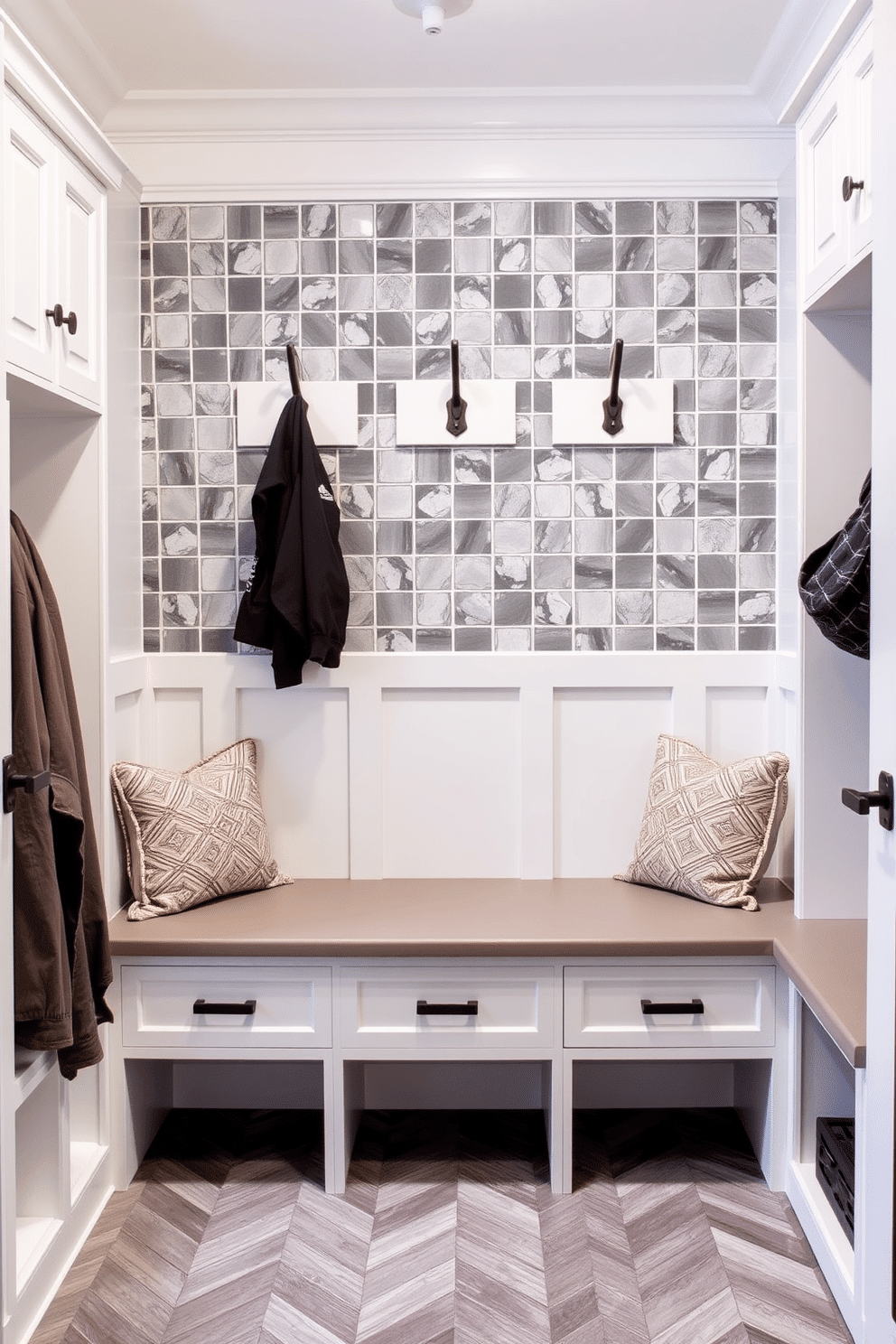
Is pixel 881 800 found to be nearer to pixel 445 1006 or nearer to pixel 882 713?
pixel 882 713

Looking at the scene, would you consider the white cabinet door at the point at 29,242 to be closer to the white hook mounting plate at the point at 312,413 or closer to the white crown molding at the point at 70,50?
the white crown molding at the point at 70,50

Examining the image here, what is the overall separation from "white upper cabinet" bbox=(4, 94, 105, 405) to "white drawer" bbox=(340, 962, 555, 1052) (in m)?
1.40

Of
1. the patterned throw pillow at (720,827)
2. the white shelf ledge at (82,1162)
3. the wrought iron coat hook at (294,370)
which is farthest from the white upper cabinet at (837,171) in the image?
the white shelf ledge at (82,1162)

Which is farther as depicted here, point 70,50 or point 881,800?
point 70,50

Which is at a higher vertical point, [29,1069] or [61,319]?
[61,319]

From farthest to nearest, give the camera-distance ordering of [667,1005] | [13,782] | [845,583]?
[667,1005], [845,583], [13,782]

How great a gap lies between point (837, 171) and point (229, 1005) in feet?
6.89

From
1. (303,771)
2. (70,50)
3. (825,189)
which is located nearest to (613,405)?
(825,189)

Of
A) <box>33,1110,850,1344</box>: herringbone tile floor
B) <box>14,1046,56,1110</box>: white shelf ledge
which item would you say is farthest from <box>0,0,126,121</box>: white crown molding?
<box>33,1110,850,1344</box>: herringbone tile floor

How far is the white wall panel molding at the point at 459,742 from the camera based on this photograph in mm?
2525

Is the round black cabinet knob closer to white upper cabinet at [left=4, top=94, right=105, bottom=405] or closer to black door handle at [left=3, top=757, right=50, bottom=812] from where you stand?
white upper cabinet at [left=4, top=94, right=105, bottom=405]

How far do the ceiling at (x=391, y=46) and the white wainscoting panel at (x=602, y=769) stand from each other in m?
1.49

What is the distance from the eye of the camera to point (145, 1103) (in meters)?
2.30

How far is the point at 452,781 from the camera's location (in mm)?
2559
